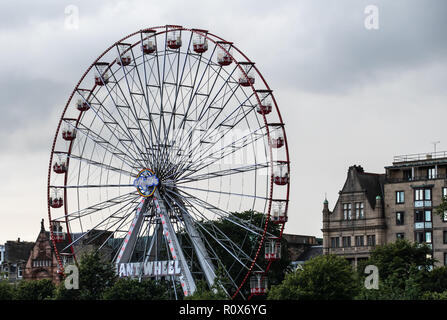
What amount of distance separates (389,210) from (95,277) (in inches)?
2121

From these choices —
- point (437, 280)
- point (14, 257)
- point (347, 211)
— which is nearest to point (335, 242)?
point (347, 211)

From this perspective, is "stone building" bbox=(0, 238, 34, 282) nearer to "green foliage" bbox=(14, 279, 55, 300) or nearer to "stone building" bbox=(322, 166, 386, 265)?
"green foliage" bbox=(14, 279, 55, 300)

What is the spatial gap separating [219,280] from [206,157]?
11732 millimetres

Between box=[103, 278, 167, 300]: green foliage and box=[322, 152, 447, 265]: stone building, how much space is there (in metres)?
52.3

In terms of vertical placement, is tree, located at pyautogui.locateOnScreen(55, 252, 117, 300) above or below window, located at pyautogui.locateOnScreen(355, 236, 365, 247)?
below

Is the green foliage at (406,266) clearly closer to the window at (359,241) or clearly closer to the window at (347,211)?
the window at (359,241)

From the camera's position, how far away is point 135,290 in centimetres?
9650

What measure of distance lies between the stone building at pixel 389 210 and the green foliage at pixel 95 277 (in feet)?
165

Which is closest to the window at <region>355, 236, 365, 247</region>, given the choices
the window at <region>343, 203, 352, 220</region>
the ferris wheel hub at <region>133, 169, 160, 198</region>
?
the window at <region>343, 203, 352, 220</region>

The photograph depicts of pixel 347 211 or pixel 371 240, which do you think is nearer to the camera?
pixel 371 240

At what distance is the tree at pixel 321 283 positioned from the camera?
9819 centimetres

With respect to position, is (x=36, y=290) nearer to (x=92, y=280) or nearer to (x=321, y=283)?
(x=92, y=280)

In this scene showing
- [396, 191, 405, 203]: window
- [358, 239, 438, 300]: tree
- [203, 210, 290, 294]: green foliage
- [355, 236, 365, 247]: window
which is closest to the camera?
[358, 239, 438, 300]: tree

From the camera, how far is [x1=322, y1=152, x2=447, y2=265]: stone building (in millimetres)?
142625
